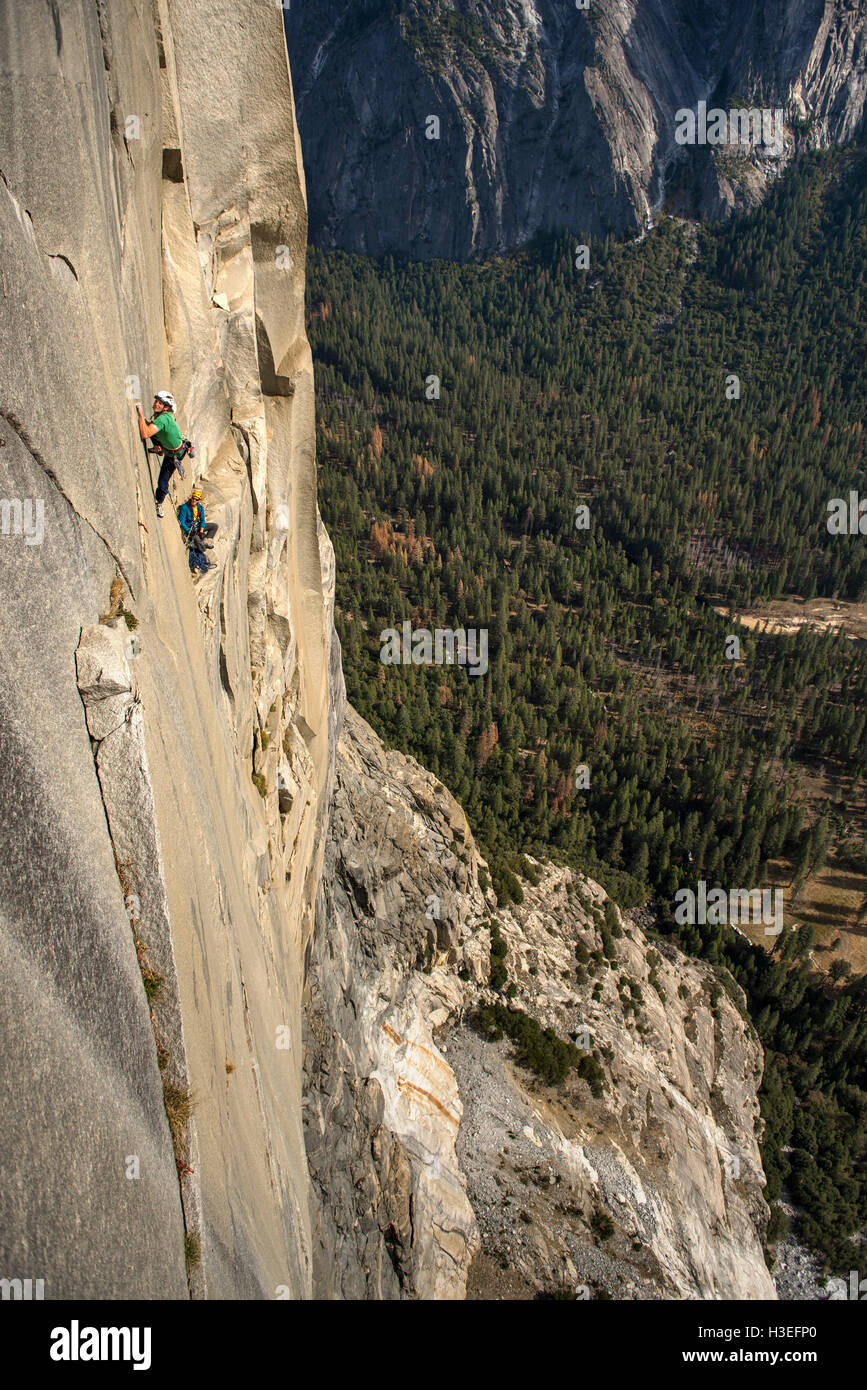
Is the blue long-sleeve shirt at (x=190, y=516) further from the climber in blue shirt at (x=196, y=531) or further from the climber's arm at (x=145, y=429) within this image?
the climber's arm at (x=145, y=429)

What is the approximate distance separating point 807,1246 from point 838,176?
763 ft

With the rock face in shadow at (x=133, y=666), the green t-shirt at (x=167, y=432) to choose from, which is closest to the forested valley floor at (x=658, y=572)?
the rock face in shadow at (x=133, y=666)

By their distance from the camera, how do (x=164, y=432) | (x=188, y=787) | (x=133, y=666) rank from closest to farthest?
(x=133, y=666), (x=188, y=787), (x=164, y=432)

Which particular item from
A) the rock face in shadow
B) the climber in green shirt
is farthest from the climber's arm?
the rock face in shadow

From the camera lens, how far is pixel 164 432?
10117 mm

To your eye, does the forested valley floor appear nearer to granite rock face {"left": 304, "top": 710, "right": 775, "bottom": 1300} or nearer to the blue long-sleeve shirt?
granite rock face {"left": 304, "top": 710, "right": 775, "bottom": 1300}

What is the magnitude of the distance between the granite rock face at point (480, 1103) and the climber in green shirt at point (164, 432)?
55.3 ft

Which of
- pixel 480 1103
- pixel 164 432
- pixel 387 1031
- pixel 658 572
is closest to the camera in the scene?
pixel 164 432

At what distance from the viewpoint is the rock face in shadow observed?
6250mm

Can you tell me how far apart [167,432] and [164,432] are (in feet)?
0.13

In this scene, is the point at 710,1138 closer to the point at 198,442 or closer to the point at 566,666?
the point at 198,442

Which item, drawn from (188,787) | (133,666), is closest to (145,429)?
(133,666)

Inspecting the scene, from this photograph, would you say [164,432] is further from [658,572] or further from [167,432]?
[658,572]
